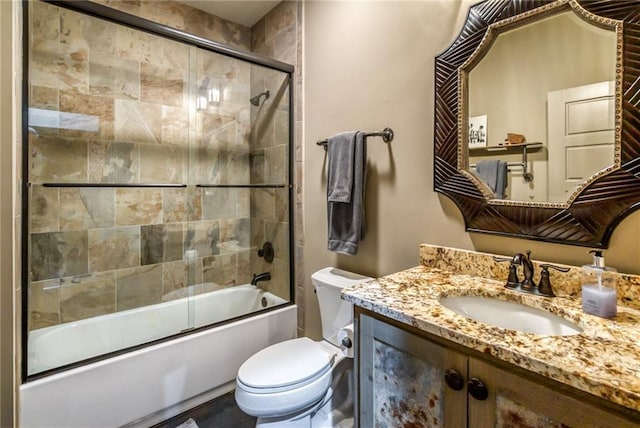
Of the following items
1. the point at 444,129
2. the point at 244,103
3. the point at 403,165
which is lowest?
the point at 403,165

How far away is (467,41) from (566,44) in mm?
334

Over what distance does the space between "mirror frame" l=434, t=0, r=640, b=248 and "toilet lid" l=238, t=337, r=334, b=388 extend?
0.89 m

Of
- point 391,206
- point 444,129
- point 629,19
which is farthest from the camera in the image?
point 391,206

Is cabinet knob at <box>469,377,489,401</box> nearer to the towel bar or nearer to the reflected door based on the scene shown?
the reflected door

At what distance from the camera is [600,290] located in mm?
850

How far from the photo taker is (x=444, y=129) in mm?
1321

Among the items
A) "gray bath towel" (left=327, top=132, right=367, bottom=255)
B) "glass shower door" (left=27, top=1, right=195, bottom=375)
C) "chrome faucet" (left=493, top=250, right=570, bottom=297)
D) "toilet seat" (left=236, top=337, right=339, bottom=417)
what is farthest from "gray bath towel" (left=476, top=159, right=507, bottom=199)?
"glass shower door" (left=27, top=1, right=195, bottom=375)

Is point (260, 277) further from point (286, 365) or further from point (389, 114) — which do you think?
point (389, 114)

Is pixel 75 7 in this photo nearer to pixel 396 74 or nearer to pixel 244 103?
pixel 244 103

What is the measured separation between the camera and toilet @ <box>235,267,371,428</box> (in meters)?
1.27

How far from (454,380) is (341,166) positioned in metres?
1.13

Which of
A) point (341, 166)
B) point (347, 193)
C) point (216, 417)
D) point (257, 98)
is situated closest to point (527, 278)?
point (347, 193)

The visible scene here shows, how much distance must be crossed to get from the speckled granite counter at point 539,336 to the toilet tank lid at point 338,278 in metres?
0.46

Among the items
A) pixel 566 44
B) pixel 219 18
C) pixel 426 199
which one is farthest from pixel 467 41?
pixel 219 18
